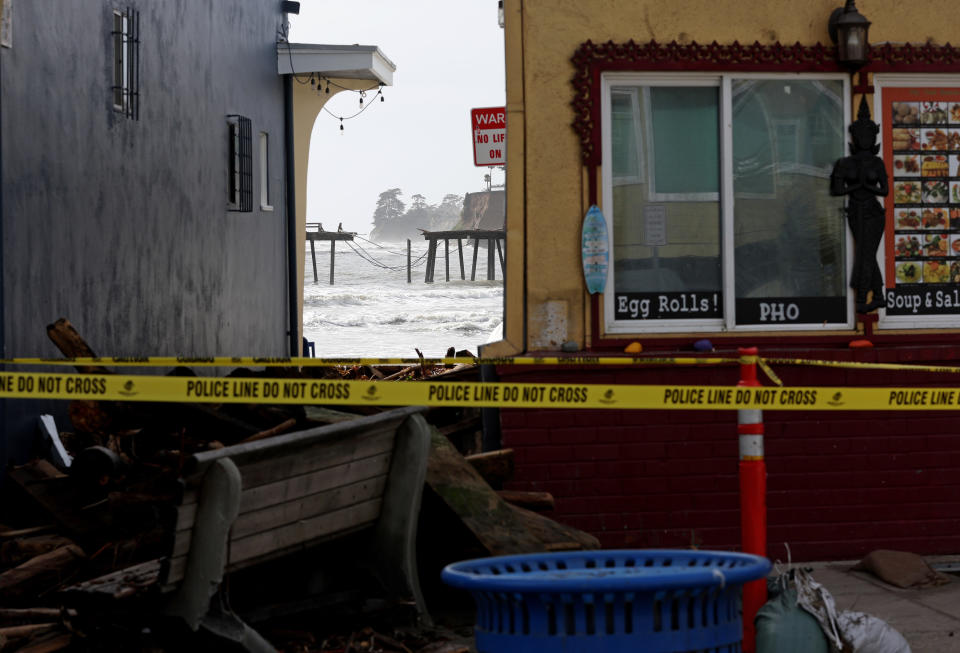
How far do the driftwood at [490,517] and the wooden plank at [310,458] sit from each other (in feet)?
2.34

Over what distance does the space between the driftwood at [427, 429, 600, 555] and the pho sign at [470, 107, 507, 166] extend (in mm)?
5615

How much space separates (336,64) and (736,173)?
33.5 ft

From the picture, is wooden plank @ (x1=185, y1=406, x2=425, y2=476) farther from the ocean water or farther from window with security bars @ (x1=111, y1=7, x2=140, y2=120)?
the ocean water

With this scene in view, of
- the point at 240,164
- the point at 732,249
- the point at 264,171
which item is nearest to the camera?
the point at 732,249

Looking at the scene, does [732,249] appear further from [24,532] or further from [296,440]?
[24,532]

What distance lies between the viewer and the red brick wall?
8320mm

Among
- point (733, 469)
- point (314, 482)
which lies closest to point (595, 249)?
point (733, 469)

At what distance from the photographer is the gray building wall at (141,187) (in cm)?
889

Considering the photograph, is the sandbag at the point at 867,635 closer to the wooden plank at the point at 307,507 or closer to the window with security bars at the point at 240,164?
the wooden plank at the point at 307,507

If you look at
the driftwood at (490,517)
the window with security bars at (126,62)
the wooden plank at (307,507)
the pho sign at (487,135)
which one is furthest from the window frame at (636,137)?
the window with security bars at (126,62)

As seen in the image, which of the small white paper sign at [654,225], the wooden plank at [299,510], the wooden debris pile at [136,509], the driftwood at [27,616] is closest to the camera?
the wooden plank at [299,510]

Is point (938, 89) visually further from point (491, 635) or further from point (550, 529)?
point (491, 635)

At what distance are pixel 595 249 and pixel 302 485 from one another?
10.4 feet

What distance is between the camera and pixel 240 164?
15836 mm
